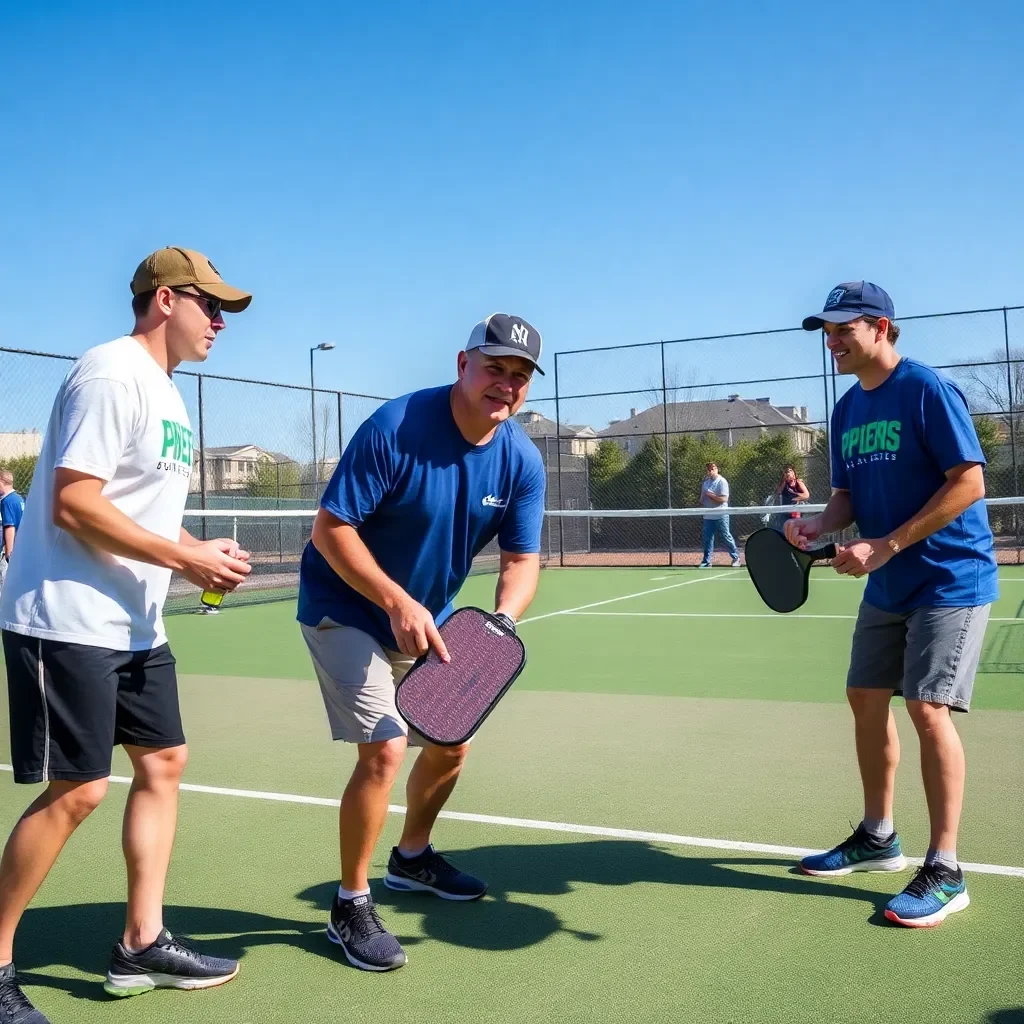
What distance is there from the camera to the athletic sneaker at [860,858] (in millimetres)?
3998

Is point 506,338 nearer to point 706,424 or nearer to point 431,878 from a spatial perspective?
point 431,878

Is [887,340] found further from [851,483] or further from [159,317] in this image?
[159,317]

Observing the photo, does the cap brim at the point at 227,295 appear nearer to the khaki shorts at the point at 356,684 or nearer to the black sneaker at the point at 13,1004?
the khaki shorts at the point at 356,684

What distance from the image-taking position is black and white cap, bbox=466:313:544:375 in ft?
10.8

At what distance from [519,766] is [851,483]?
2422 millimetres

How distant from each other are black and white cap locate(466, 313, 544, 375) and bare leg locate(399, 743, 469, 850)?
1.39 metres

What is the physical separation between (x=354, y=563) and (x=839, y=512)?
2.00 meters

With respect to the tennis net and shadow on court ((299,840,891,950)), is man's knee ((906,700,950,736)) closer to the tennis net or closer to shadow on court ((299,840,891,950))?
shadow on court ((299,840,891,950))

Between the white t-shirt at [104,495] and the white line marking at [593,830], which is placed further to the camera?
the white line marking at [593,830]

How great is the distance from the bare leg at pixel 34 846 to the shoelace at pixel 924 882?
2.51 m

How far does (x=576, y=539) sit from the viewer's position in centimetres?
2669

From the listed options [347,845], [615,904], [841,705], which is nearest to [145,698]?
[347,845]

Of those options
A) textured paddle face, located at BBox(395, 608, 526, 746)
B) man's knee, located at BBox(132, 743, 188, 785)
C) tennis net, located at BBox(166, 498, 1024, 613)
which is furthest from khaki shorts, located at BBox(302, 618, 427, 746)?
tennis net, located at BBox(166, 498, 1024, 613)

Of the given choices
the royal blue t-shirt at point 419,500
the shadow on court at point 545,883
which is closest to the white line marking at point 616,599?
the shadow on court at point 545,883
